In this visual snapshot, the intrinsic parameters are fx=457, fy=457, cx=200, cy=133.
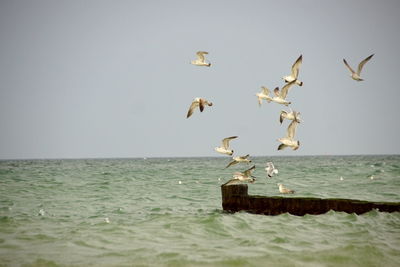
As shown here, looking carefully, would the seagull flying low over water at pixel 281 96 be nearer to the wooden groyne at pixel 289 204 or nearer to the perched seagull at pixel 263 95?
the perched seagull at pixel 263 95

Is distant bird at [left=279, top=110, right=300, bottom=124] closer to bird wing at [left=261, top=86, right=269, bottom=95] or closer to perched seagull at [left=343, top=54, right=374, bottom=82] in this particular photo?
bird wing at [left=261, top=86, right=269, bottom=95]

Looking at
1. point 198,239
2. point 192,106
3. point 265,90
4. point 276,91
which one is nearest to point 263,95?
point 265,90

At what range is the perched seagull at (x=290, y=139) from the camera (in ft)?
43.2

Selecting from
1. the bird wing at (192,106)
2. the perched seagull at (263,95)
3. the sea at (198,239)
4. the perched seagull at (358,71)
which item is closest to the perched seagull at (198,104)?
the bird wing at (192,106)

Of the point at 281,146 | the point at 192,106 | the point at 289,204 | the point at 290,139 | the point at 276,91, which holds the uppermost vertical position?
the point at 276,91

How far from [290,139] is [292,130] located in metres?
0.28

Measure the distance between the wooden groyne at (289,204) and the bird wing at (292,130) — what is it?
2.38 meters

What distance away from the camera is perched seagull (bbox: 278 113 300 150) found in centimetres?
1318

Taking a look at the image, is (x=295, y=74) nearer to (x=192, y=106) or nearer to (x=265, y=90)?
(x=265, y=90)

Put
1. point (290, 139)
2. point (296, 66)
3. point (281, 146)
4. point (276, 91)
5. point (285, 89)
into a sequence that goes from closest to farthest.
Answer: point (296, 66), point (281, 146), point (290, 139), point (285, 89), point (276, 91)

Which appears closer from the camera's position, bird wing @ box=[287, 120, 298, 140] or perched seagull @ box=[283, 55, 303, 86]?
perched seagull @ box=[283, 55, 303, 86]

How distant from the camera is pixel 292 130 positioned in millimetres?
13375

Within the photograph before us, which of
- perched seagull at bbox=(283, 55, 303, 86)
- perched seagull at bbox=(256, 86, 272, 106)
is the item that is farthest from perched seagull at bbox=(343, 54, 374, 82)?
perched seagull at bbox=(256, 86, 272, 106)

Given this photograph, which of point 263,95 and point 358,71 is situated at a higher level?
point 358,71
